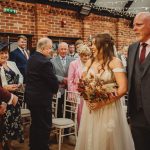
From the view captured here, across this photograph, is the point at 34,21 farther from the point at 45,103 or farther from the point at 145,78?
the point at 145,78

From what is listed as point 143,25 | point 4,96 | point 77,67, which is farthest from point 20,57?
point 143,25

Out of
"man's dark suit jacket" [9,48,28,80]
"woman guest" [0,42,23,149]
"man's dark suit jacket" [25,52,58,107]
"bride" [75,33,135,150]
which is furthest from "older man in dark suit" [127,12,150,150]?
"man's dark suit jacket" [9,48,28,80]

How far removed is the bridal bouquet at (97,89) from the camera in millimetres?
2955

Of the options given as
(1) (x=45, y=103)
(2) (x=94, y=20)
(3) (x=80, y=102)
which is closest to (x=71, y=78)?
(3) (x=80, y=102)

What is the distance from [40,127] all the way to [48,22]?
12.0 ft

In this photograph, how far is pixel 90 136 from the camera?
10.2 ft

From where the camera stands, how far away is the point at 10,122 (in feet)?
13.5

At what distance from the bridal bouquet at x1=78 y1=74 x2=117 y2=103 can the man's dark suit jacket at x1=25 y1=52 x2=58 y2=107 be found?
0.90 metres

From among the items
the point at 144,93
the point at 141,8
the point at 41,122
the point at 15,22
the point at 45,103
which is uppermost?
the point at 141,8

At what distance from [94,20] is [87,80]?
5593mm

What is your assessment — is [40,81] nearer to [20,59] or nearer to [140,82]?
[140,82]

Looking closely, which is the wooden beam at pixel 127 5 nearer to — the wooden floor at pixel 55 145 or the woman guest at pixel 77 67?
the woman guest at pixel 77 67

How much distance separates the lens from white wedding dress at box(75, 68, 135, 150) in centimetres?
301

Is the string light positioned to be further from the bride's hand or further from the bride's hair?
the bride's hand
